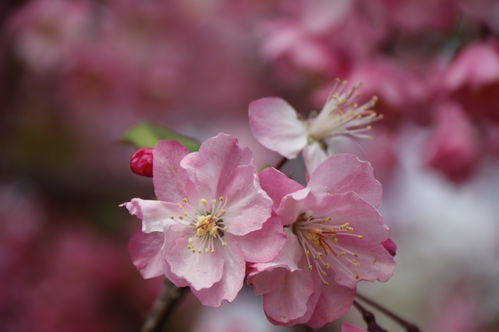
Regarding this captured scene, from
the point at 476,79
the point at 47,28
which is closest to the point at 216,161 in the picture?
the point at 476,79

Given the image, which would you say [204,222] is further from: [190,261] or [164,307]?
[164,307]

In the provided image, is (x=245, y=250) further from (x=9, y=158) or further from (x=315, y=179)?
(x=9, y=158)

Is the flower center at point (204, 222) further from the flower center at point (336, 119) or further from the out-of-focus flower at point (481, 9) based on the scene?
the out-of-focus flower at point (481, 9)

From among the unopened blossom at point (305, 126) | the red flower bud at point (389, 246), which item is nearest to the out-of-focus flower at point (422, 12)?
the unopened blossom at point (305, 126)

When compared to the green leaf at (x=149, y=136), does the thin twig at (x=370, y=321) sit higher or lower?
lower

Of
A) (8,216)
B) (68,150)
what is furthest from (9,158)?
(68,150)

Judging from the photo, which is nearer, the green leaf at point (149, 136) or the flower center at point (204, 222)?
the flower center at point (204, 222)

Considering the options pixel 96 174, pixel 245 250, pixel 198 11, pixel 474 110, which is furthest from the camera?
pixel 198 11
